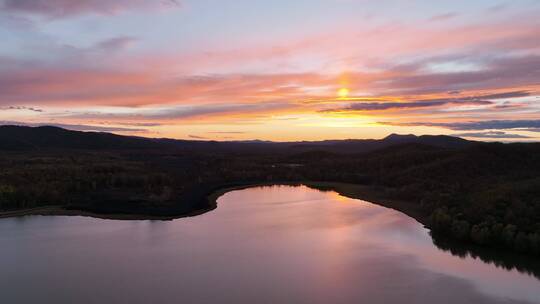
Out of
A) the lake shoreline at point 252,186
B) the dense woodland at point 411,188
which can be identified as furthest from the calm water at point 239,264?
the dense woodland at point 411,188

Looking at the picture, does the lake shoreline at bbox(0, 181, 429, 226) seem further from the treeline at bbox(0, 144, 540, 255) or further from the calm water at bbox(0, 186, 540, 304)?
the calm water at bbox(0, 186, 540, 304)

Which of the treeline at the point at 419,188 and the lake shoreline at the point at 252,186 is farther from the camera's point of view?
the lake shoreline at the point at 252,186

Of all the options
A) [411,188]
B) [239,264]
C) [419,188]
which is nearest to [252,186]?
[411,188]

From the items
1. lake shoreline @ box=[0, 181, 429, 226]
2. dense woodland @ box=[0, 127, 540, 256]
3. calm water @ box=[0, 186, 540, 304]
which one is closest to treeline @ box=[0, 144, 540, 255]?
dense woodland @ box=[0, 127, 540, 256]

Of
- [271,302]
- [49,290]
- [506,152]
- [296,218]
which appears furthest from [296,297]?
[506,152]

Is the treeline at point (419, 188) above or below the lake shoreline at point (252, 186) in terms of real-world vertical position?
above

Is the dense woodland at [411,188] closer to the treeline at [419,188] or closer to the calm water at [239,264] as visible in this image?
the treeline at [419,188]

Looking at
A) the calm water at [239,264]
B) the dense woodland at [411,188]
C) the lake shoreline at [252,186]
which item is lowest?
the calm water at [239,264]
